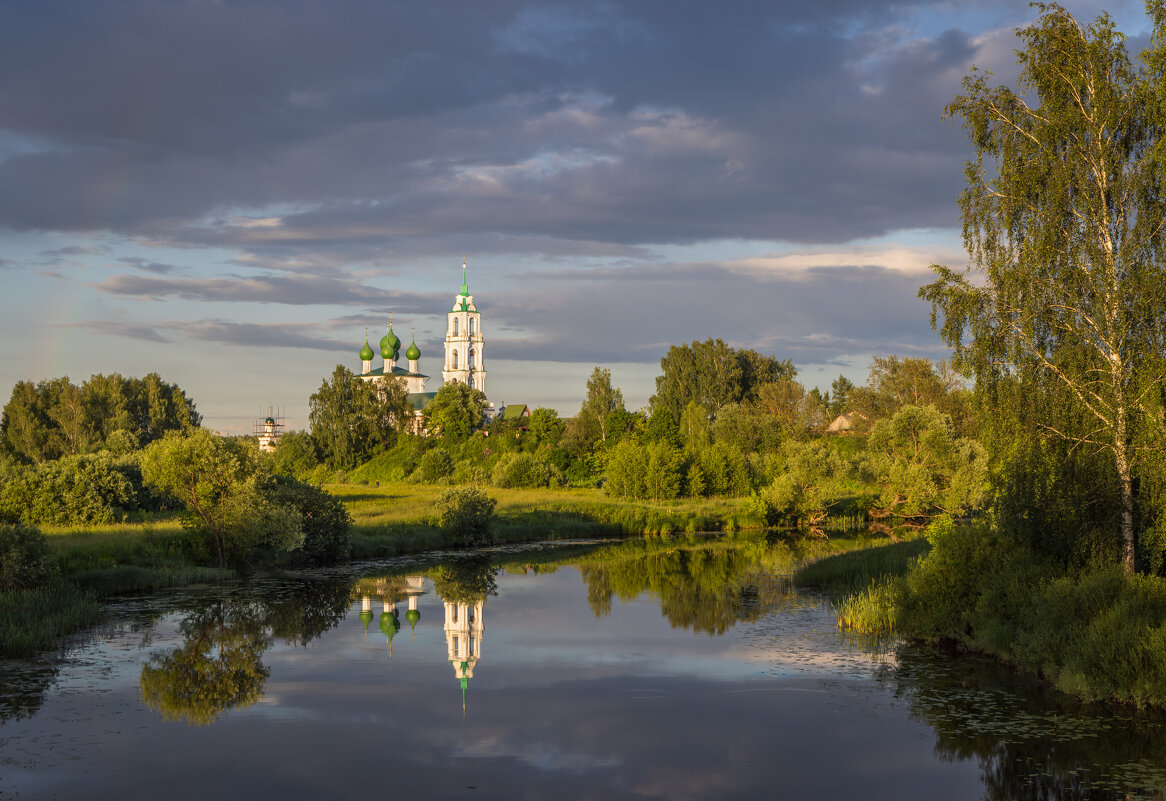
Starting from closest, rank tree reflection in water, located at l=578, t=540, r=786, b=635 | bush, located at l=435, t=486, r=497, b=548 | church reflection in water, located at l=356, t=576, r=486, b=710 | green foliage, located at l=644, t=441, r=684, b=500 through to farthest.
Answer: church reflection in water, located at l=356, t=576, r=486, b=710, tree reflection in water, located at l=578, t=540, r=786, b=635, bush, located at l=435, t=486, r=497, b=548, green foliage, located at l=644, t=441, r=684, b=500

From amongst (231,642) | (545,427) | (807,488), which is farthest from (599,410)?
(231,642)

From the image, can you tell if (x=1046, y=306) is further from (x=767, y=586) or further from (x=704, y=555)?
(x=704, y=555)

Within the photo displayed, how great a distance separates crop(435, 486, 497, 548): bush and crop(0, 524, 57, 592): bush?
21957 mm

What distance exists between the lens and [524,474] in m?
77.4

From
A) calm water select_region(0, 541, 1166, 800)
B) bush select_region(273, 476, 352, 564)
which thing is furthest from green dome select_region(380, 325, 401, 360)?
calm water select_region(0, 541, 1166, 800)

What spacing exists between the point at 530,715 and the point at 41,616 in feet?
42.2

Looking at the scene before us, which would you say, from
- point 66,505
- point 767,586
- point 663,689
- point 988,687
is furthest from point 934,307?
point 66,505

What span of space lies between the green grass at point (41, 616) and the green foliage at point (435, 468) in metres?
61.7

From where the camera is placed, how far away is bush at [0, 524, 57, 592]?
23.0 m

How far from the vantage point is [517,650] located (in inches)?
892

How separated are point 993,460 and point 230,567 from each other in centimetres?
2457

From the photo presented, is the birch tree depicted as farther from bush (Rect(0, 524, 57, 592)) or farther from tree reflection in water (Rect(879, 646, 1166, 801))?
bush (Rect(0, 524, 57, 592))

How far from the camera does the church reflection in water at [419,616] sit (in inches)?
857

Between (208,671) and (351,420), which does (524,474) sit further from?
(208,671)
